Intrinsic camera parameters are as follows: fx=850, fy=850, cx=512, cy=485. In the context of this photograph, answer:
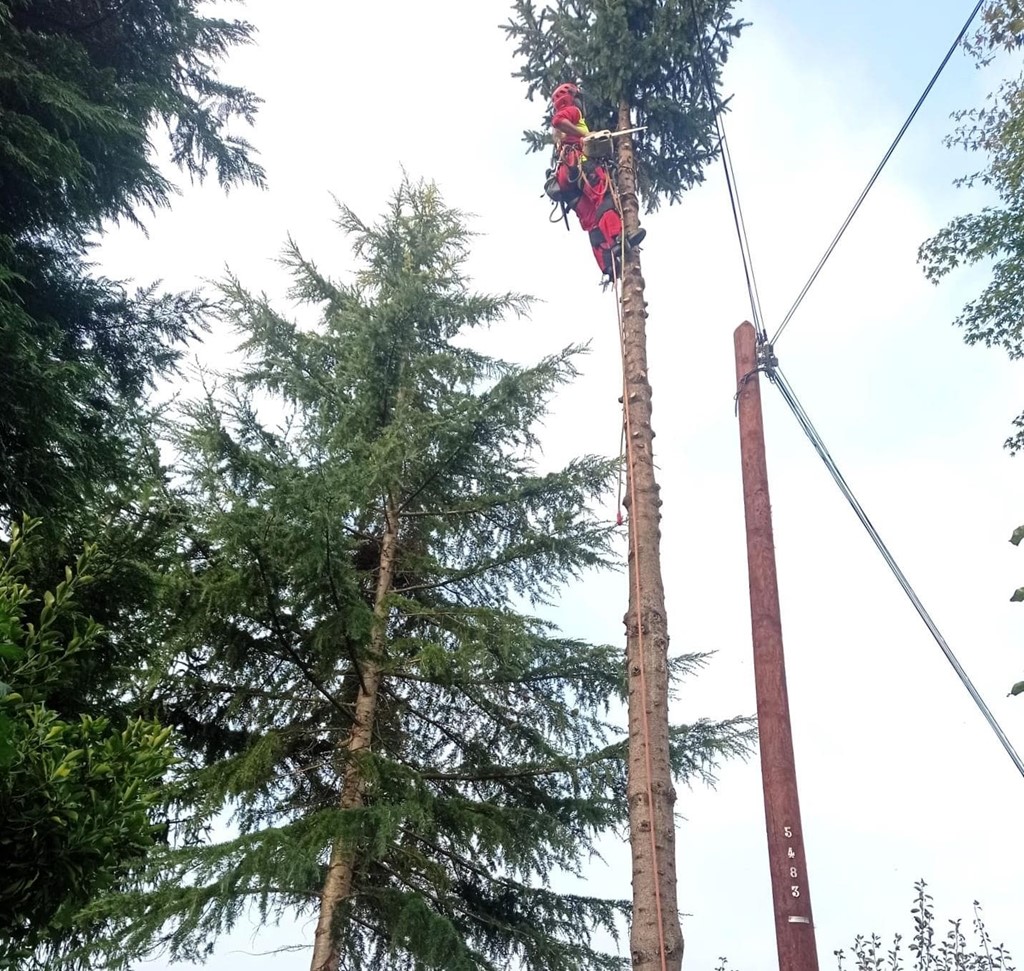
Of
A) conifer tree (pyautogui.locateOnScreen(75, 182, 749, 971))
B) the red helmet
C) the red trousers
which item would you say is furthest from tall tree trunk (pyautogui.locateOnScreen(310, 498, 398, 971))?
the red helmet

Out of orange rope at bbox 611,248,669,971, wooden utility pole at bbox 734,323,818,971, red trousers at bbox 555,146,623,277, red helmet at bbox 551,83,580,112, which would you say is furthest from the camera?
red helmet at bbox 551,83,580,112

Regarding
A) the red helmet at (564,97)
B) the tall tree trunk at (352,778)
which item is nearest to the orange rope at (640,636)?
the red helmet at (564,97)

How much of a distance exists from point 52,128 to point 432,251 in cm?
517

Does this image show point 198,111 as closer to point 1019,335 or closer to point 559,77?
point 559,77

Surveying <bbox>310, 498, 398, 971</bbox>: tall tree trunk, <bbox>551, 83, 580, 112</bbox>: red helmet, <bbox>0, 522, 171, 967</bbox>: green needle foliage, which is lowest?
<bbox>0, 522, 171, 967</bbox>: green needle foliage

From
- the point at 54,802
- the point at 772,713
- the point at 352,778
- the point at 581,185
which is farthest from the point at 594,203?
the point at 54,802

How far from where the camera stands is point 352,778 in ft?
23.5

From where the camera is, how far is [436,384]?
993cm

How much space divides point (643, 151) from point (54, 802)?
8.11 meters

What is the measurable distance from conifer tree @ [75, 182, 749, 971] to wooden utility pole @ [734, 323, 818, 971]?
2.82 meters

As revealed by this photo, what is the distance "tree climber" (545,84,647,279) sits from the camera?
24.4ft

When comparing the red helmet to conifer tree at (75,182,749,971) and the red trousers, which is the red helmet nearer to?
the red trousers

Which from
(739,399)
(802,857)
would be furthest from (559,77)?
(802,857)

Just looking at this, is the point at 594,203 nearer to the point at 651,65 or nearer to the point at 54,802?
the point at 651,65
